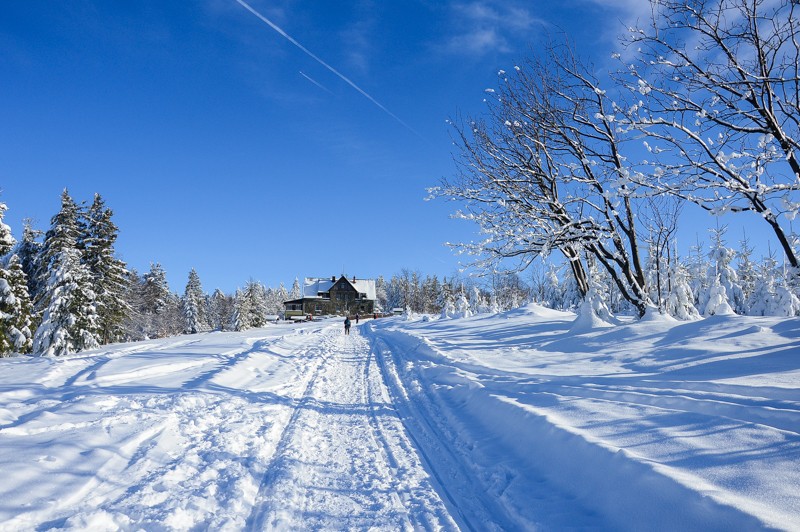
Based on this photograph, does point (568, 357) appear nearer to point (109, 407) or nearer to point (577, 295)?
point (109, 407)

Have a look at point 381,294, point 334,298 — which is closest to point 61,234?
point 334,298

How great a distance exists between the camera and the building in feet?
262

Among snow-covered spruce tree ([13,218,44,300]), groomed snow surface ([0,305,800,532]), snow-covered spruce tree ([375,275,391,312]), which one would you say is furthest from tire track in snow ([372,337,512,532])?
snow-covered spruce tree ([375,275,391,312])

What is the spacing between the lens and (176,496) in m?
3.75

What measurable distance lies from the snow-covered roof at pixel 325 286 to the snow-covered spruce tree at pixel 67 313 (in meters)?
57.3

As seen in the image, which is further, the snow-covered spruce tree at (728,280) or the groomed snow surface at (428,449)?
the snow-covered spruce tree at (728,280)

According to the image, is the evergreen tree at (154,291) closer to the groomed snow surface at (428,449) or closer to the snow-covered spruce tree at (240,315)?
the snow-covered spruce tree at (240,315)

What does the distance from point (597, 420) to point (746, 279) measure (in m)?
60.0

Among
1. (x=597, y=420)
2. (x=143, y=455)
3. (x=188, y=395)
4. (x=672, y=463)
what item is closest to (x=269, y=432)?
(x=143, y=455)

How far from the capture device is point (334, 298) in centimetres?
8181

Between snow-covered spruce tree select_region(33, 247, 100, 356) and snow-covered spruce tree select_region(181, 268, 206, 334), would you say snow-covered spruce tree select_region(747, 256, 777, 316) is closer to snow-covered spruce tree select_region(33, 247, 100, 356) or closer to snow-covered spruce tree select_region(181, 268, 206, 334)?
snow-covered spruce tree select_region(33, 247, 100, 356)

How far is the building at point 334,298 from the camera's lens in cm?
7975

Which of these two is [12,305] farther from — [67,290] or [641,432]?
[641,432]

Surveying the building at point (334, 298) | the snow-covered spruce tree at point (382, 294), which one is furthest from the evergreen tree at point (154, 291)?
the snow-covered spruce tree at point (382, 294)
